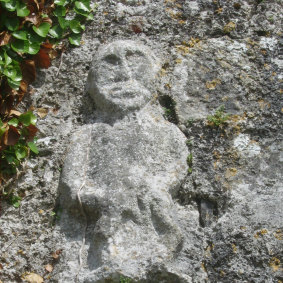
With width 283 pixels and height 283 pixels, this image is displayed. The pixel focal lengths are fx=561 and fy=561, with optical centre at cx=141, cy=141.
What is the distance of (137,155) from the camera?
229cm

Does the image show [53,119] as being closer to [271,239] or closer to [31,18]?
[31,18]

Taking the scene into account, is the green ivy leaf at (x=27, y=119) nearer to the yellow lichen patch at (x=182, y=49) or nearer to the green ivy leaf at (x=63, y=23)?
the green ivy leaf at (x=63, y=23)

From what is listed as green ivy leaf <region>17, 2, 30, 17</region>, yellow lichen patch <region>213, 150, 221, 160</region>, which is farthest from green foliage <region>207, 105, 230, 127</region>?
green ivy leaf <region>17, 2, 30, 17</region>

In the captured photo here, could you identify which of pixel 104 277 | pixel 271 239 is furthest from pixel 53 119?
pixel 271 239

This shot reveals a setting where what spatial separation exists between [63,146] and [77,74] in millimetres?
380

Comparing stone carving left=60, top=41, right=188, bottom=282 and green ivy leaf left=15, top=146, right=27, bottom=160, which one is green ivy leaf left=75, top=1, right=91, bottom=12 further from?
green ivy leaf left=15, top=146, right=27, bottom=160

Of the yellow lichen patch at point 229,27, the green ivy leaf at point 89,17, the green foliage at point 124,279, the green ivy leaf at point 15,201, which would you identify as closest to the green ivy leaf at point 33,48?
the green ivy leaf at point 89,17

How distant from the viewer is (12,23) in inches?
99.5

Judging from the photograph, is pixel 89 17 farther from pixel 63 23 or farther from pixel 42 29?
pixel 42 29

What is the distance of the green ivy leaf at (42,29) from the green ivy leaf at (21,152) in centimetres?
56

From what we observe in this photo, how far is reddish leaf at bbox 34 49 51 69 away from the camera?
258cm

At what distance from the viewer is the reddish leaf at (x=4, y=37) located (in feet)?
8.09

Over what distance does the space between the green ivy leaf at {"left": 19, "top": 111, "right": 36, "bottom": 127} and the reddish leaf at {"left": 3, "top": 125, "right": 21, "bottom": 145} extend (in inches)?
2.4

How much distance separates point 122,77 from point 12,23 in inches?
22.1
